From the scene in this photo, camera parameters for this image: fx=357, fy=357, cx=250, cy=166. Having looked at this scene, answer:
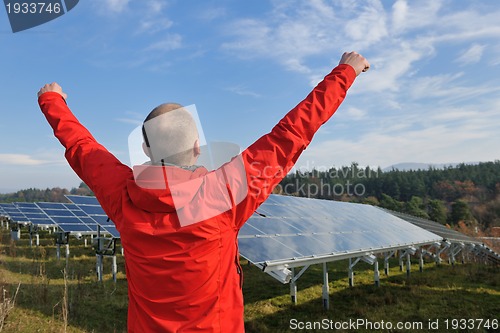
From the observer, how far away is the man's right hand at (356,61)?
1.65m

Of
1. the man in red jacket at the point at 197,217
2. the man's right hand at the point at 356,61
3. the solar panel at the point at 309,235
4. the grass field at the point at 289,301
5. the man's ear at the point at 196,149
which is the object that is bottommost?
the grass field at the point at 289,301

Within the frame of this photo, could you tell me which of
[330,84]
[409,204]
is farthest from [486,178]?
[330,84]

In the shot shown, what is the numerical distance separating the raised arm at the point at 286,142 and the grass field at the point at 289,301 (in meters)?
5.43

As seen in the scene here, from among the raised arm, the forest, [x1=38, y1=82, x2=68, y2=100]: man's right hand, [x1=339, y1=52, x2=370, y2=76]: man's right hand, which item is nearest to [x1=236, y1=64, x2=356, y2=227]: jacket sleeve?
the raised arm

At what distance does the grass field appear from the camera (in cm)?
780

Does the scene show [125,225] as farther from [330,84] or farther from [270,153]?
[330,84]

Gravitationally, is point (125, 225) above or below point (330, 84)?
below

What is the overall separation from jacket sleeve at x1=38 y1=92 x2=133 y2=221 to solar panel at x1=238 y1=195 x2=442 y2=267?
3826 mm

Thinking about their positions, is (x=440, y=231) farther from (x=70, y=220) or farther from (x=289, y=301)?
(x=70, y=220)

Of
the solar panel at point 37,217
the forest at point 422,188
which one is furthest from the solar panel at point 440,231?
the forest at point 422,188

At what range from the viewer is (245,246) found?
272 inches

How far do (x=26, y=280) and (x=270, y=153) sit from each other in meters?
12.9

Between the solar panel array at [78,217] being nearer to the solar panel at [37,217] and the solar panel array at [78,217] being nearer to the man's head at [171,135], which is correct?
the solar panel at [37,217]

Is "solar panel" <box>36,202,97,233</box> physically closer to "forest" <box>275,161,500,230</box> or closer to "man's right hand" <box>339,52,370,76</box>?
"man's right hand" <box>339,52,370,76</box>
